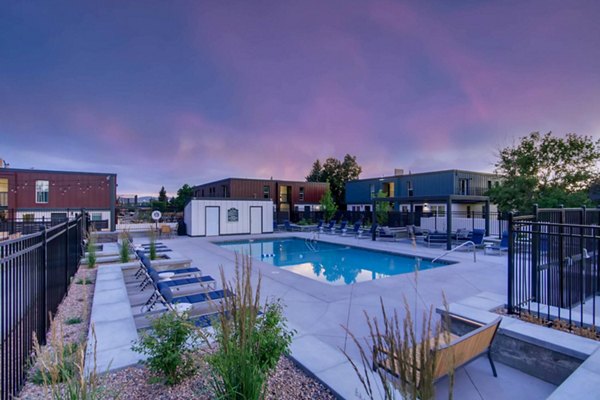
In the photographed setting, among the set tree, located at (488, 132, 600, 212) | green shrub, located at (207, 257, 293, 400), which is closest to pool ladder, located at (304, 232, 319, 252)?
green shrub, located at (207, 257, 293, 400)

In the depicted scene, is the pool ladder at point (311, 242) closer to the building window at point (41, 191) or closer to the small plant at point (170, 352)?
the small plant at point (170, 352)

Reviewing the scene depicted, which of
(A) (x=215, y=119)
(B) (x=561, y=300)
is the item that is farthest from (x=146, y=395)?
(A) (x=215, y=119)

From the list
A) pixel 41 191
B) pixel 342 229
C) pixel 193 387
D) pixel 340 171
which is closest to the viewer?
pixel 193 387

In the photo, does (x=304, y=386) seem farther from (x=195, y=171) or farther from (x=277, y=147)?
(x=195, y=171)

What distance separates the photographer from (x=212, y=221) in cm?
1828

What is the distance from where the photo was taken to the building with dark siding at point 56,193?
20438mm

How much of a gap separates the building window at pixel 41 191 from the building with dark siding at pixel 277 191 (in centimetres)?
1172

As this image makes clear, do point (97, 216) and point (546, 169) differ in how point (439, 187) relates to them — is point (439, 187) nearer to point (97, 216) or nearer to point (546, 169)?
point (546, 169)

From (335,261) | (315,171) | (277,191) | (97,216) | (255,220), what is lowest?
(335,261)

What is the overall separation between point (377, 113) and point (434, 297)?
10.8 meters

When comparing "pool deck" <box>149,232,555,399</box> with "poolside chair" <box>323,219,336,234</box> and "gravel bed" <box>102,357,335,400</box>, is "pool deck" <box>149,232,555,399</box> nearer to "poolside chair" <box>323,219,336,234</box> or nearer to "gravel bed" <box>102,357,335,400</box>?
"gravel bed" <box>102,357,335,400</box>

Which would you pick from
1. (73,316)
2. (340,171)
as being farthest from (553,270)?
(340,171)

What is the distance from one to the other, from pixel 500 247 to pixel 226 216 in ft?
47.9

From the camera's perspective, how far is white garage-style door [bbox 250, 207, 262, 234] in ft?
64.9
